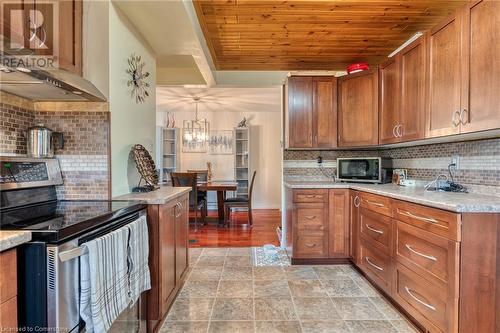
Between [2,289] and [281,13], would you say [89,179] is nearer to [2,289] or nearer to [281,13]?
[2,289]

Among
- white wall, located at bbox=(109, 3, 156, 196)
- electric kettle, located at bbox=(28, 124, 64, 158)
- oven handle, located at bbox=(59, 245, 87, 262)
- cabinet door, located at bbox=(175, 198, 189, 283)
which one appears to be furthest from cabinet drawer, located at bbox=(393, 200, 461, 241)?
electric kettle, located at bbox=(28, 124, 64, 158)

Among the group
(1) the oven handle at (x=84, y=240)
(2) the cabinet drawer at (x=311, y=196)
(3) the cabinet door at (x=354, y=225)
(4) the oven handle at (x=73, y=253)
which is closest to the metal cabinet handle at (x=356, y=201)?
(3) the cabinet door at (x=354, y=225)

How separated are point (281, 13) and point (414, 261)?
2206mm

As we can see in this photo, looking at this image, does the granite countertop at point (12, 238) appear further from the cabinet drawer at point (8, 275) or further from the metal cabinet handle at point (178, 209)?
the metal cabinet handle at point (178, 209)

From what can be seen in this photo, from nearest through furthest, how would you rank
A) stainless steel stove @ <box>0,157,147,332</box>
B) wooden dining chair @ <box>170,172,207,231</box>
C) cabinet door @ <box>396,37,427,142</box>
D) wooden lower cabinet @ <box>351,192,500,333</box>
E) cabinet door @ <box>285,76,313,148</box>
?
stainless steel stove @ <box>0,157,147,332</box> < wooden lower cabinet @ <box>351,192,500,333</box> < cabinet door @ <box>396,37,427,142</box> < cabinet door @ <box>285,76,313,148</box> < wooden dining chair @ <box>170,172,207,231</box>

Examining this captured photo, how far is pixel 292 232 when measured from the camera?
2.87 m

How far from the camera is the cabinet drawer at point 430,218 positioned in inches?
55.2

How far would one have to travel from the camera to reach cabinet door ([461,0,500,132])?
1424mm

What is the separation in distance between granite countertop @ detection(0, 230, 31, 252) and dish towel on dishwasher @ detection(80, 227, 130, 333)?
0.68 ft

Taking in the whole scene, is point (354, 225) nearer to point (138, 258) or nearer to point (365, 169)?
point (365, 169)

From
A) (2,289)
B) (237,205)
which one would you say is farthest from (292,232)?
(2,289)

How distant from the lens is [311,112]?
307 centimetres

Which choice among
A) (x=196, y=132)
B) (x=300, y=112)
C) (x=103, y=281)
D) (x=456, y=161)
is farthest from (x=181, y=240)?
(x=196, y=132)

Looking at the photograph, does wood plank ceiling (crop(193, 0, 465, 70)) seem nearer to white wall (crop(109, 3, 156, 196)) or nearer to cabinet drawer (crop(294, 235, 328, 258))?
white wall (crop(109, 3, 156, 196))
